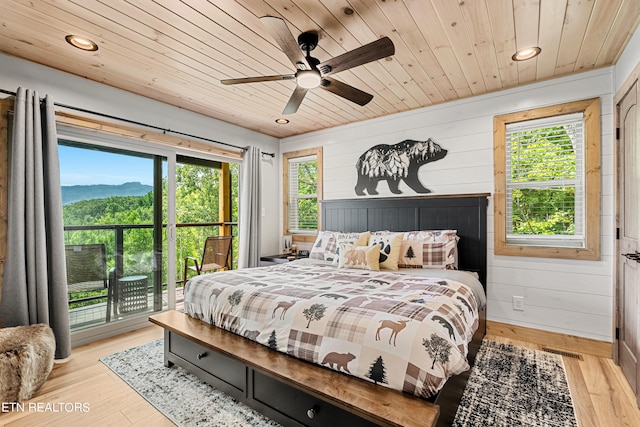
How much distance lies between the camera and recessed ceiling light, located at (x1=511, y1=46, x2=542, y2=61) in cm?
244

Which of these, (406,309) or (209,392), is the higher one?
(406,309)

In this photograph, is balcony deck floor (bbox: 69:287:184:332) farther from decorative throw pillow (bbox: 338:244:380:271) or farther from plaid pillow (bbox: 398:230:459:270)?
plaid pillow (bbox: 398:230:459:270)

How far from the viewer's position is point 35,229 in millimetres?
2572

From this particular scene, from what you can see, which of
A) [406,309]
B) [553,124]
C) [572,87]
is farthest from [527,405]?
[572,87]

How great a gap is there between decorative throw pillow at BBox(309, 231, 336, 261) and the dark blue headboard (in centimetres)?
51

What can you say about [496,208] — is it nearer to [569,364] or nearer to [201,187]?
[569,364]

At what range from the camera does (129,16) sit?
2066mm

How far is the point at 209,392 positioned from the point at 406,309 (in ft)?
4.90

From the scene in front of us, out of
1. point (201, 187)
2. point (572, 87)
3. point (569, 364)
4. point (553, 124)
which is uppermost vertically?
point (572, 87)

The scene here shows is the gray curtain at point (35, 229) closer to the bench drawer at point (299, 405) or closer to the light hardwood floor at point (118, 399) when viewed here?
the light hardwood floor at point (118, 399)

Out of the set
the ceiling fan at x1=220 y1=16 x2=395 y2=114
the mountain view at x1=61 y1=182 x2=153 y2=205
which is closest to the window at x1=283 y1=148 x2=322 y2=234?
the mountain view at x1=61 y1=182 x2=153 y2=205

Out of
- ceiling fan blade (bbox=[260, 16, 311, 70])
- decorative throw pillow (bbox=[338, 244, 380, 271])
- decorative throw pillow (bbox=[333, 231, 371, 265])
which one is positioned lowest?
decorative throw pillow (bbox=[338, 244, 380, 271])

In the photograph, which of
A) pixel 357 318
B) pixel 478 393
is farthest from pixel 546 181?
pixel 357 318

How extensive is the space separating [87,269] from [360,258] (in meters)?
2.70
